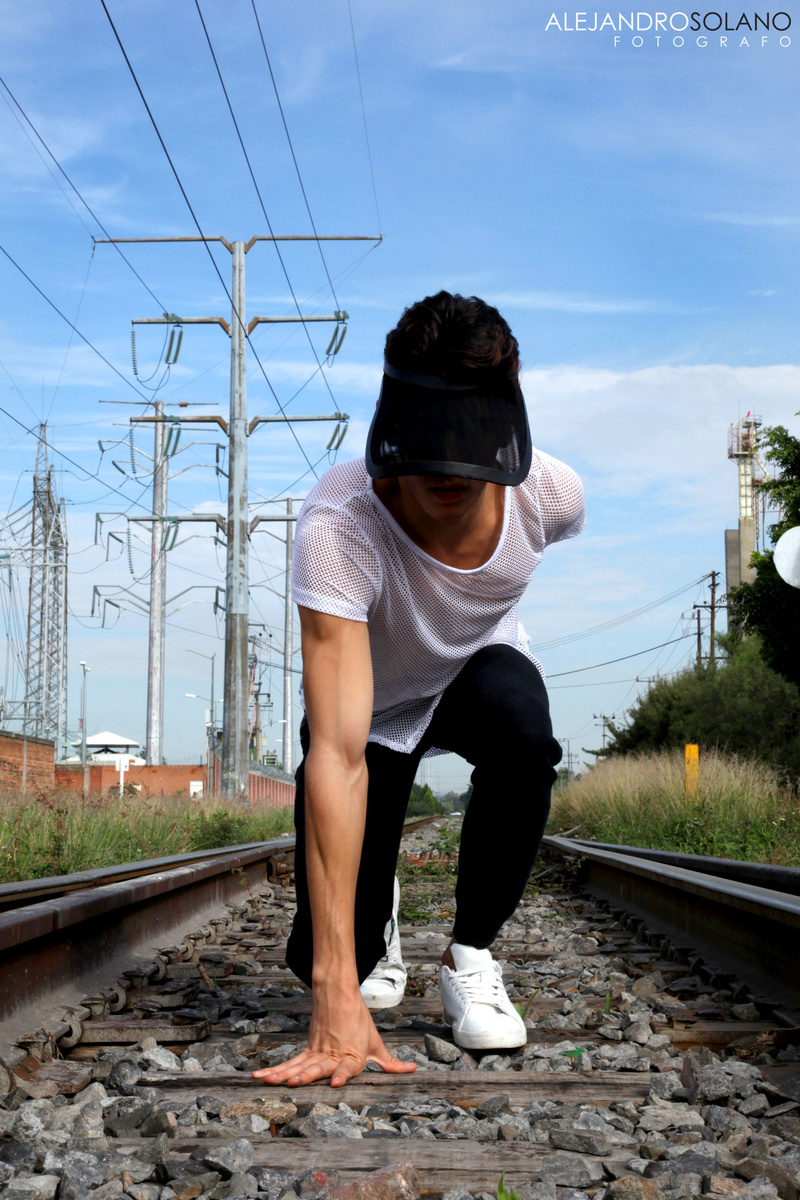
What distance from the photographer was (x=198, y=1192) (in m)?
1.68

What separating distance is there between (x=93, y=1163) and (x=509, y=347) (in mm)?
1724

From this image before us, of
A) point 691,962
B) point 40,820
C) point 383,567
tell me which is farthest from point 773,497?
point 383,567

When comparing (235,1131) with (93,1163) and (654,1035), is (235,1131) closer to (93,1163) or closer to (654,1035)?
(93,1163)

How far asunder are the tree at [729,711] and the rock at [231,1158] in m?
24.8

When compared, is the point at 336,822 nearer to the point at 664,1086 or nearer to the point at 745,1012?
the point at 664,1086

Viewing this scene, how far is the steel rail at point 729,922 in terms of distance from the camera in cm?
317

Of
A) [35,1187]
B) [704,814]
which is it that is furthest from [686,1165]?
[704,814]

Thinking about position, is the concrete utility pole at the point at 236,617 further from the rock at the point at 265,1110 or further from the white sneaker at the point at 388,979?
the rock at the point at 265,1110

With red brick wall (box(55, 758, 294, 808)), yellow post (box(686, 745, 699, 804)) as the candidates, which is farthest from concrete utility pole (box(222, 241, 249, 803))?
red brick wall (box(55, 758, 294, 808))

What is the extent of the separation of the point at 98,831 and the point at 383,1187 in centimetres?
610

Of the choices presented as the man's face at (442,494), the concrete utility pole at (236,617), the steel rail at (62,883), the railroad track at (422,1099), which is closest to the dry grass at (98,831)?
the steel rail at (62,883)

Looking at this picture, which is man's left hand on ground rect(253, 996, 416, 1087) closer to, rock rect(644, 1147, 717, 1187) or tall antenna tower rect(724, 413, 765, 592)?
rock rect(644, 1147, 717, 1187)

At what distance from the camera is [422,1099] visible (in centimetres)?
218

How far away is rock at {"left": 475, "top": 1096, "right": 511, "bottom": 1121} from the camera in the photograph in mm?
2115
